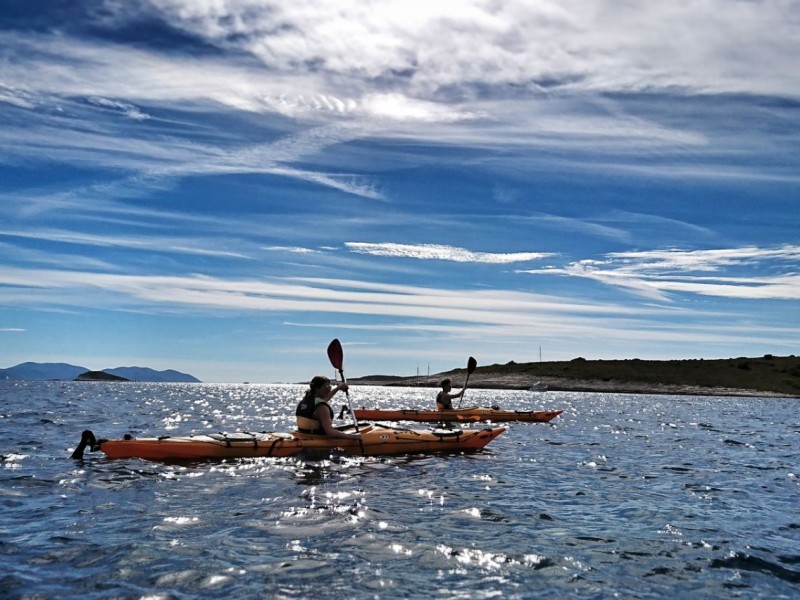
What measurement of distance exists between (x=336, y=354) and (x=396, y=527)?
38.0ft

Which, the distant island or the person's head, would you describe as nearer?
the person's head

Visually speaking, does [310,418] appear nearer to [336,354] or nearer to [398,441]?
[398,441]

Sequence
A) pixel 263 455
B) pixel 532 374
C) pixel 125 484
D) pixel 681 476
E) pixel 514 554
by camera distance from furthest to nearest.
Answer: pixel 532 374
pixel 263 455
pixel 681 476
pixel 125 484
pixel 514 554

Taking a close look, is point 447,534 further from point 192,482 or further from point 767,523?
point 192,482

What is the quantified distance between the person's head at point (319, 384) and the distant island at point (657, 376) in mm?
77931

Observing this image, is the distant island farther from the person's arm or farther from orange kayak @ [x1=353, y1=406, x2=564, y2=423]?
the person's arm

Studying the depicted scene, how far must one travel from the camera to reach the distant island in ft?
284

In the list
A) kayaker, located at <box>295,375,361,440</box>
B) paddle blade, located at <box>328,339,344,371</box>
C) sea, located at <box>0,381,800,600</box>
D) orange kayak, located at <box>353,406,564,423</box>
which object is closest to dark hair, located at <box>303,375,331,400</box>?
kayaker, located at <box>295,375,361,440</box>

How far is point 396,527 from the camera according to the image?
10.3 meters

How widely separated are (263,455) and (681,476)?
33.3 ft

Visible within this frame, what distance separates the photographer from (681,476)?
16.1m

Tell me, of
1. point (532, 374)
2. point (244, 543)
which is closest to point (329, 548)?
point (244, 543)

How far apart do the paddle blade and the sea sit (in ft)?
13.6

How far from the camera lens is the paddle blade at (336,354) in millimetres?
21516
